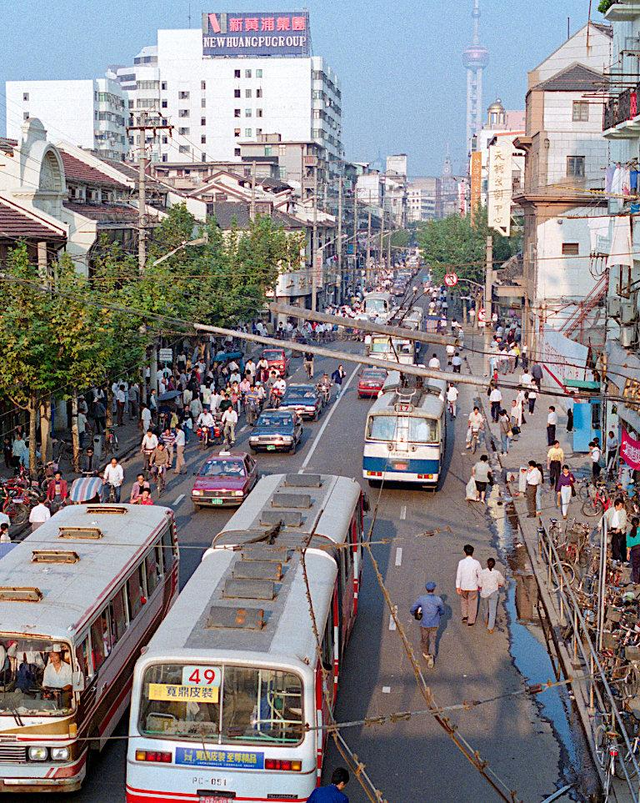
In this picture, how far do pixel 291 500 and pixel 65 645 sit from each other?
573 centimetres

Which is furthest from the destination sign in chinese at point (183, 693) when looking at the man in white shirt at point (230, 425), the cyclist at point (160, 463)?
the man in white shirt at point (230, 425)

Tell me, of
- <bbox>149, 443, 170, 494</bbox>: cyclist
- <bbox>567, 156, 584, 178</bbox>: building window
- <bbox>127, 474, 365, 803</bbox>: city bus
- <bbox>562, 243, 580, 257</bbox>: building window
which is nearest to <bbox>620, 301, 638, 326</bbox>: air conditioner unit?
<bbox>149, 443, 170, 494</bbox>: cyclist

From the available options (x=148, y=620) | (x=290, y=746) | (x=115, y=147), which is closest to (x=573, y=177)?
(x=148, y=620)

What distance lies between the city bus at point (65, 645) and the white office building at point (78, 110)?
13399 centimetres

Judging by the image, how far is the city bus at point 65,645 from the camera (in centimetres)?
1279

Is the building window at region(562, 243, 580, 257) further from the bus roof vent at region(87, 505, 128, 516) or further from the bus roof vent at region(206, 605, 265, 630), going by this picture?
the bus roof vent at region(206, 605, 265, 630)

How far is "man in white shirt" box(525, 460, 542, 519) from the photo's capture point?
2885 centimetres

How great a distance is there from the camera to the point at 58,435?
40562 millimetres

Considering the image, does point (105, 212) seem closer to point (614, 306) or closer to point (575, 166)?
point (575, 166)

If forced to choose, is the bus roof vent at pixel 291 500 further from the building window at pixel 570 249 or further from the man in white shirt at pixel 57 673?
the building window at pixel 570 249

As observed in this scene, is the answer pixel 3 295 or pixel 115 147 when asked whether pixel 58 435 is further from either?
pixel 115 147

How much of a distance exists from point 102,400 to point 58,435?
9.36ft

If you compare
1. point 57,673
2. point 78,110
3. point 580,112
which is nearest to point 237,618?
point 57,673

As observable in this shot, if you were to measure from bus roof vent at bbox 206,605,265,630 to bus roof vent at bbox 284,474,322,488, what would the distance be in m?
6.94
